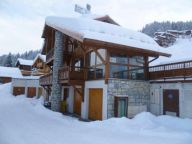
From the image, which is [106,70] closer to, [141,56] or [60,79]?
[141,56]

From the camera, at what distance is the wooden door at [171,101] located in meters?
12.2

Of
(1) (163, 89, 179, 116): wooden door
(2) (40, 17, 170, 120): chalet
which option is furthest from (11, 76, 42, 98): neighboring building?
(1) (163, 89, 179, 116): wooden door

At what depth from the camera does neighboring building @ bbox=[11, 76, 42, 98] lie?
34969 mm

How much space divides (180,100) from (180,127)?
77.0 inches

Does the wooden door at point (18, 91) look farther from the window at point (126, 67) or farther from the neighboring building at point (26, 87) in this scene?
the window at point (126, 67)

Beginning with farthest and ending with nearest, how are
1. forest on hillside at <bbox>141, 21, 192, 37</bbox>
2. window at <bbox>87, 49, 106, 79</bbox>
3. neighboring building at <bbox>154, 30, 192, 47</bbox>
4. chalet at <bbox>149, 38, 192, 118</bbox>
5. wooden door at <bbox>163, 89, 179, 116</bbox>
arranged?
forest on hillside at <bbox>141, 21, 192, 37</bbox> < neighboring building at <bbox>154, 30, 192, 47</bbox> < window at <bbox>87, 49, 106, 79</bbox> < wooden door at <bbox>163, 89, 179, 116</bbox> < chalet at <bbox>149, 38, 192, 118</bbox>

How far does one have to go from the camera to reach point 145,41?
49.9ft

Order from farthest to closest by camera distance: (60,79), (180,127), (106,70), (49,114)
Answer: (60,79) < (49,114) < (106,70) < (180,127)

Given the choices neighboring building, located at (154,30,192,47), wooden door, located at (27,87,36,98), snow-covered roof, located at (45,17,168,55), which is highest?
neighboring building, located at (154,30,192,47)

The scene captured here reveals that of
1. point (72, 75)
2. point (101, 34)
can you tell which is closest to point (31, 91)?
point (72, 75)

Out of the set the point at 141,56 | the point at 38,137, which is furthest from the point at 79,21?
the point at 38,137

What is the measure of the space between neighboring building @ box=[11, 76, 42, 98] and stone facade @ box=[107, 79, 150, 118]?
79.3 feet

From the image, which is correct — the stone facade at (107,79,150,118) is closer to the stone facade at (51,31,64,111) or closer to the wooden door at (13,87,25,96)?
the stone facade at (51,31,64,111)

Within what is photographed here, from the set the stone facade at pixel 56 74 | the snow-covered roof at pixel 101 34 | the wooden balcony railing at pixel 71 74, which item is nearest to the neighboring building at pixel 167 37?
the stone facade at pixel 56 74
